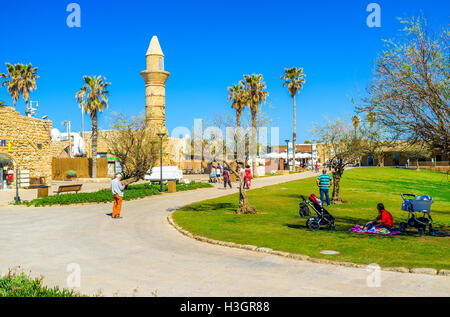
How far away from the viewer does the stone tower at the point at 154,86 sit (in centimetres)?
4491

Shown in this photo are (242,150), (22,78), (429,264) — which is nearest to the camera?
(429,264)

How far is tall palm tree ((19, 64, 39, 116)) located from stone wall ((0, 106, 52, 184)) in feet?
63.6

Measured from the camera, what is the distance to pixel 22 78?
168 feet

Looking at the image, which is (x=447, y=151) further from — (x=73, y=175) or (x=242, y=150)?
(x=73, y=175)

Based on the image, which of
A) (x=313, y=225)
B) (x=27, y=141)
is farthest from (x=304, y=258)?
(x=27, y=141)

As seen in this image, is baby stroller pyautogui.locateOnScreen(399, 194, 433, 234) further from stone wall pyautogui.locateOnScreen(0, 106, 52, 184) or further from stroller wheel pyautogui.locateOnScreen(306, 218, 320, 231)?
stone wall pyautogui.locateOnScreen(0, 106, 52, 184)

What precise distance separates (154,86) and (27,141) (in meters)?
16.5

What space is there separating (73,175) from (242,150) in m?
35.8

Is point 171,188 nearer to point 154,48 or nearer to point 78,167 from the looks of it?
point 154,48

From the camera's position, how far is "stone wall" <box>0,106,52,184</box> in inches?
1196

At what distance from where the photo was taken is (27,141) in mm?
32188

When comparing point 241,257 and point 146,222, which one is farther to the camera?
point 146,222

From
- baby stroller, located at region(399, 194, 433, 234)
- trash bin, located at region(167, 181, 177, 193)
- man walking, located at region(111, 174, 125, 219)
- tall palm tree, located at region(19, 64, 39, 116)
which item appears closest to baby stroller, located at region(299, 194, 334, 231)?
baby stroller, located at region(399, 194, 433, 234)
